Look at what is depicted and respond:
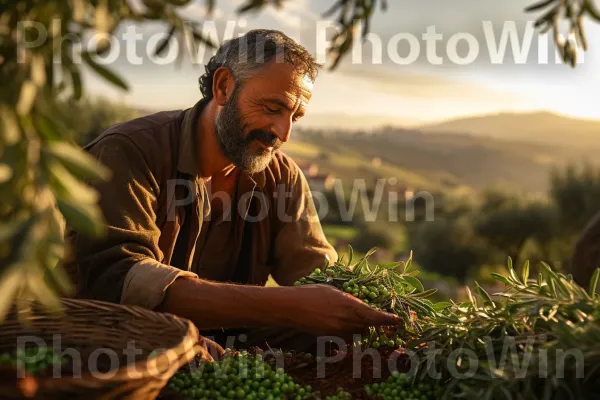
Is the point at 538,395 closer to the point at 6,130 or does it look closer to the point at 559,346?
the point at 559,346

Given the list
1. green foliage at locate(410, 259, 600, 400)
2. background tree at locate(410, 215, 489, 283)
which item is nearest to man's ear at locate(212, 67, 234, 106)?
green foliage at locate(410, 259, 600, 400)

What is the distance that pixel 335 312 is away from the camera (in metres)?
2.92

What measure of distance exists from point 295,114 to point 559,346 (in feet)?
6.53

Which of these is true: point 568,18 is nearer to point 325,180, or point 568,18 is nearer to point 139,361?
point 139,361

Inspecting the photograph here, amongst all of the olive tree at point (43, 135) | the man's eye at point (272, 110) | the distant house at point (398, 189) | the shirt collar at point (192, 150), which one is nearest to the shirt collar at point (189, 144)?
the shirt collar at point (192, 150)

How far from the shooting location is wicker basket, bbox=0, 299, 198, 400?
2.10 meters

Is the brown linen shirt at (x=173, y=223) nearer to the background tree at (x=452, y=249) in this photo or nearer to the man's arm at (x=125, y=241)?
the man's arm at (x=125, y=241)

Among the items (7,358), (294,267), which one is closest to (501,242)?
(294,267)

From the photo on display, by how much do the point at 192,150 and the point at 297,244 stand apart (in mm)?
839

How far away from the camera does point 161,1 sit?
6.29 ft

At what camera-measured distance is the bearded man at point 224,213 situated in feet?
10.2

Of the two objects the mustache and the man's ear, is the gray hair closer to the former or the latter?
the man's ear

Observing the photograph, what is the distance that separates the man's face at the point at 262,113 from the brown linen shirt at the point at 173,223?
25 cm

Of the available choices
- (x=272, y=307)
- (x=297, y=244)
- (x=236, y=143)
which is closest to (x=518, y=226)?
(x=297, y=244)
